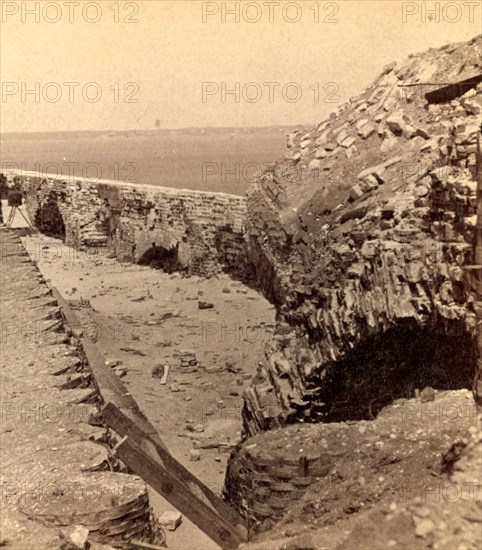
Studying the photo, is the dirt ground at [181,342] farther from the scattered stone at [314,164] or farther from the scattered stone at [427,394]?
the scattered stone at [314,164]

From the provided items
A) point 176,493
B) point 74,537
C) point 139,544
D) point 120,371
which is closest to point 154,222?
point 120,371

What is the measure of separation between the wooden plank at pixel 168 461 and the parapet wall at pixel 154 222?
29.2 ft

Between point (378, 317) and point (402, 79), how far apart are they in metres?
3.82

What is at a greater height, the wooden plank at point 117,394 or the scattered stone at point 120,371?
the wooden plank at point 117,394

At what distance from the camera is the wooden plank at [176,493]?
4086mm

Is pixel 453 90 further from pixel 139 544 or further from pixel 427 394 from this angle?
pixel 139 544

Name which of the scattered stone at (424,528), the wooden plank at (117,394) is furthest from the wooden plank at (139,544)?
the wooden plank at (117,394)

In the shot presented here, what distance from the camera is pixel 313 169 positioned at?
852cm

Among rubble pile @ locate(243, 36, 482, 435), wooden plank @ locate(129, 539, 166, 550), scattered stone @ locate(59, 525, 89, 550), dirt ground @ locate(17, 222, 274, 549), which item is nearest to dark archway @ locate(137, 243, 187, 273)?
dirt ground @ locate(17, 222, 274, 549)

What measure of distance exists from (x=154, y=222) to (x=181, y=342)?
5673mm

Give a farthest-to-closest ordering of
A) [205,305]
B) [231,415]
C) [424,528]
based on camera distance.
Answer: [205,305], [231,415], [424,528]

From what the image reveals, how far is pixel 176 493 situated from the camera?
14.6 feet

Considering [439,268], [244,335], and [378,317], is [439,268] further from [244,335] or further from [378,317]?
[244,335]

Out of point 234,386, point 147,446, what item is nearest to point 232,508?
point 147,446
